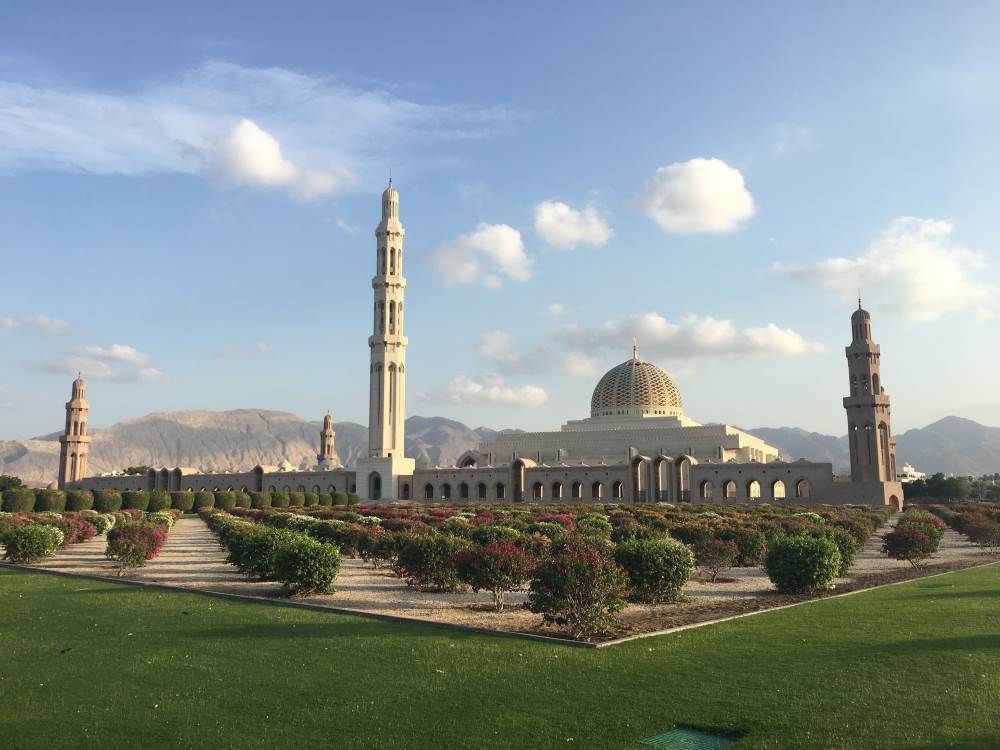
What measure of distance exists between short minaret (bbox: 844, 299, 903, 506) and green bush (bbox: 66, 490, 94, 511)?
144 feet

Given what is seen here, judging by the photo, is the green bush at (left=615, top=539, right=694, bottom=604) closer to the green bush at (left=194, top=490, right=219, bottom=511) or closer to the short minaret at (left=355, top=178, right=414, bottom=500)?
the green bush at (left=194, top=490, right=219, bottom=511)

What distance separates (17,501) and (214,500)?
12797mm

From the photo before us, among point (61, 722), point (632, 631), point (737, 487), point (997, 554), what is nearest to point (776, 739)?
point (632, 631)

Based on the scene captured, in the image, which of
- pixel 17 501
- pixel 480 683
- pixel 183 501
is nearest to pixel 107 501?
pixel 17 501

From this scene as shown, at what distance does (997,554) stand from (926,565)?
4.24 meters

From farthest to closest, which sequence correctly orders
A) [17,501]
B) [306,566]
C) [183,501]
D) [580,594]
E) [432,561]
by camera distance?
[183,501] < [17,501] < [432,561] < [306,566] < [580,594]

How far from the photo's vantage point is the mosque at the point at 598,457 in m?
52.7

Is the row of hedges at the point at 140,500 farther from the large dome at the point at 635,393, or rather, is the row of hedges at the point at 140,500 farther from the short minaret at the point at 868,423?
the short minaret at the point at 868,423

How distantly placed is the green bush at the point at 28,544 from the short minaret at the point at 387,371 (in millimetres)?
43953

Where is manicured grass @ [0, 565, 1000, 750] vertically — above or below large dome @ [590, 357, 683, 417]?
below

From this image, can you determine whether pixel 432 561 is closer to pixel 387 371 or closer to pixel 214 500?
pixel 214 500

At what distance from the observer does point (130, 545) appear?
54.1 ft


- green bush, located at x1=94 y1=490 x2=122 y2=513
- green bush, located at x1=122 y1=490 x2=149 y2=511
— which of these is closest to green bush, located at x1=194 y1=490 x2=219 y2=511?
green bush, located at x1=122 y1=490 x2=149 y2=511

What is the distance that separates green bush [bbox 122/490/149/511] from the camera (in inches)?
1631
